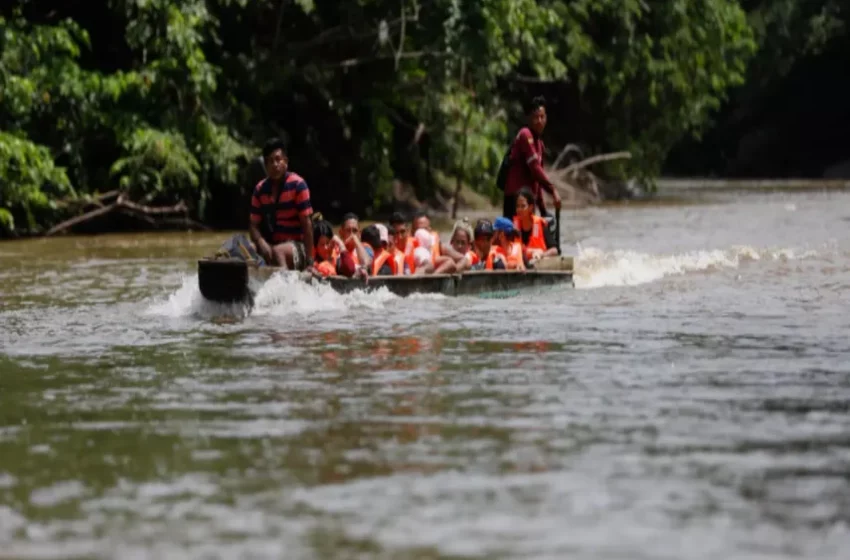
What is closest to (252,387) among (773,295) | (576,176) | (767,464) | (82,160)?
(767,464)

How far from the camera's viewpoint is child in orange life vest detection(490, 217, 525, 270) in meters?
19.3

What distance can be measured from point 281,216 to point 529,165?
12.1 feet

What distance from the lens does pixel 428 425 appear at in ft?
34.4

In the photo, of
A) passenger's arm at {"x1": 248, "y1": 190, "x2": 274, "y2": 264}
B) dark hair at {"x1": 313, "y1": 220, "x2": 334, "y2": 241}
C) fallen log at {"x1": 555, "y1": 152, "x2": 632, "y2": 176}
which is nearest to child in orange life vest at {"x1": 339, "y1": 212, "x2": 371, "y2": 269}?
dark hair at {"x1": 313, "y1": 220, "x2": 334, "y2": 241}

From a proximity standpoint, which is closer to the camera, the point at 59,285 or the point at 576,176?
the point at 59,285

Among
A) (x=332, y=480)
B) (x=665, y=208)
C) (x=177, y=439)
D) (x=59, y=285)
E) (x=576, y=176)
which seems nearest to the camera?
(x=332, y=480)

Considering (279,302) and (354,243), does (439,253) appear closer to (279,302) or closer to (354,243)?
(354,243)

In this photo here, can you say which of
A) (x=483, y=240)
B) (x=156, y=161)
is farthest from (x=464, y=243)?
(x=156, y=161)

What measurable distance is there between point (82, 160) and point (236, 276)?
15.5m

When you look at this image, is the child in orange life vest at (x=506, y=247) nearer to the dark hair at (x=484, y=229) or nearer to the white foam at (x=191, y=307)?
the dark hair at (x=484, y=229)

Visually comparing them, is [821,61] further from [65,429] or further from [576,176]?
[65,429]

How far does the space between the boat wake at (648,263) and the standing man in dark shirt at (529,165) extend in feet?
3.75

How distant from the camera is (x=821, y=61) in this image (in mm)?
65688

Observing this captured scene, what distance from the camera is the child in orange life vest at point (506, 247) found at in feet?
63.4
